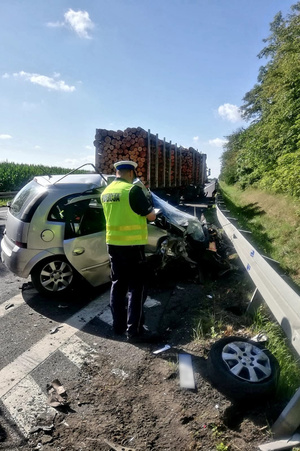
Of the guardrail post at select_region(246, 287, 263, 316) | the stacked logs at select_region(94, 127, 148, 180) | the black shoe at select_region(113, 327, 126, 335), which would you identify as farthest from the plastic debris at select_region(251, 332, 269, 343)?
the stacked logs at select_region(94, 127, 148, 180)

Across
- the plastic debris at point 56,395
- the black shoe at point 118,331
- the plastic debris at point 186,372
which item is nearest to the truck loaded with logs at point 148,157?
the black shoe at point 118,331

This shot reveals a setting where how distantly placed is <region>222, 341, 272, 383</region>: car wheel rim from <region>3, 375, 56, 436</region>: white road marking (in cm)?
148

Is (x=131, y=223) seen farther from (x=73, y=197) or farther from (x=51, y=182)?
(x=51, y=182)

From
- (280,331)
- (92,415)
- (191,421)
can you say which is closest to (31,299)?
(92,415)

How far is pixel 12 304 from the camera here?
3.96 m

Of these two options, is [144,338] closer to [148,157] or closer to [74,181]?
[74,181]

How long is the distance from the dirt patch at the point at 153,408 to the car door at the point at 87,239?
1.25 metres

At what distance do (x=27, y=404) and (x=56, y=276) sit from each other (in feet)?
6.72

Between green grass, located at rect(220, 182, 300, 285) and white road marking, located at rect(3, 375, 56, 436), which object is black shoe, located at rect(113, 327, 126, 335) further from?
green grass, located at rect(220, 182, 300, 285)

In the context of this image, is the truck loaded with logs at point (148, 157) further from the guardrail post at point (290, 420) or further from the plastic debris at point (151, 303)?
the guardrail post at point (290, 420)

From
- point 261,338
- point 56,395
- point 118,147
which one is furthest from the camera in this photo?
point 118,147

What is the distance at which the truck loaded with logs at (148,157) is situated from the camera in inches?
409

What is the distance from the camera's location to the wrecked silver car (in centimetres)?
398

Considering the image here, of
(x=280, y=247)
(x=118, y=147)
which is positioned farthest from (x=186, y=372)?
(x=118, y=147)
